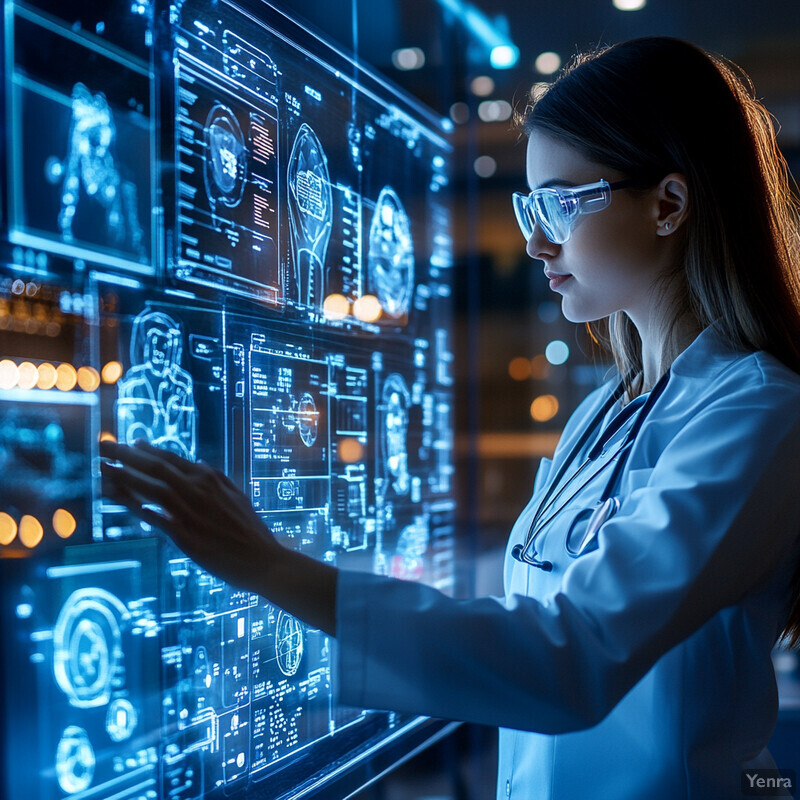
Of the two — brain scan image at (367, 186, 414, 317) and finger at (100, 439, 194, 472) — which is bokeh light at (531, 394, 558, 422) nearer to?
brain scan image at (367, 186, 414, 317)

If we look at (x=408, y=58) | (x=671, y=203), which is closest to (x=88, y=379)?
(x=671, y=203)

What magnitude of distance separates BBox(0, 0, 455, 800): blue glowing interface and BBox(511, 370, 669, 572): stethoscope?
353 millimetres

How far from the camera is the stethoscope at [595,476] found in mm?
978

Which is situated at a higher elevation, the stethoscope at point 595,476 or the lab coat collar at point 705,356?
the lab coat collar at point 705,356

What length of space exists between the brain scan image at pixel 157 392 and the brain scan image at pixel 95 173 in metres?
0.10

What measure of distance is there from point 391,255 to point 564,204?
2.21ft

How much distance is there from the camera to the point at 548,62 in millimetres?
2346

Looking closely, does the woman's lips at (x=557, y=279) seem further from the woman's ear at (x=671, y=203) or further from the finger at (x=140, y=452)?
the finger at (x=140, y=452)

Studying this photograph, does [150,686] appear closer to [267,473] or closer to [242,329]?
[267,473]

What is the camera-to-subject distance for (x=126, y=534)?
3.01ft

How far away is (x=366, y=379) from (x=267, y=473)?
0.41m

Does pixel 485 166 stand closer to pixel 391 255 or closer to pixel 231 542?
pixel 391 255

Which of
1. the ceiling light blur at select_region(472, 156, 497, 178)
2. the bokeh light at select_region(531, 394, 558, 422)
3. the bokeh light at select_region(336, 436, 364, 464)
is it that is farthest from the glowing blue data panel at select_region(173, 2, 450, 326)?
the bokeh light at select_region(531, 394, 558, 422)

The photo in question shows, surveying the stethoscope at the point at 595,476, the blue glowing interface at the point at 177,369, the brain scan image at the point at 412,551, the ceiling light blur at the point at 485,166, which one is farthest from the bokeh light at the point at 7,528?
the ceiling light blur at the point at 485,166
